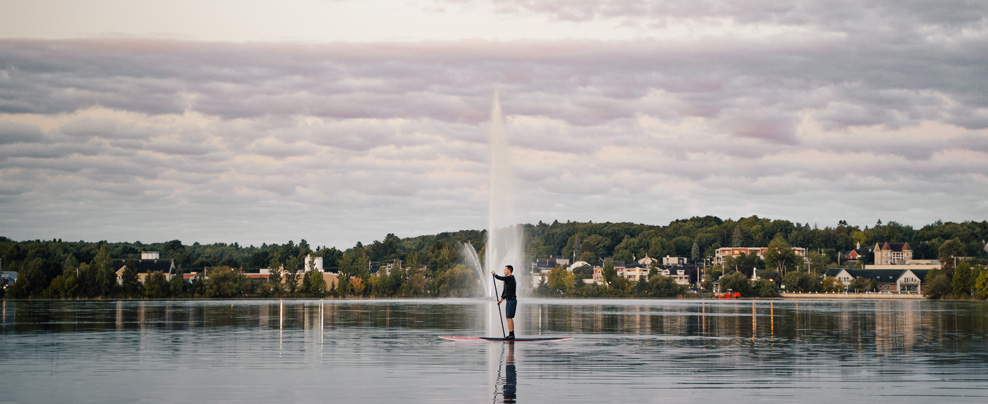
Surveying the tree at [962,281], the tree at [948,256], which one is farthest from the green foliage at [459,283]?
the tree at [948,256]

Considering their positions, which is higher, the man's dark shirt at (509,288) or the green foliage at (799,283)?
the man's dark shirt at (509,288)

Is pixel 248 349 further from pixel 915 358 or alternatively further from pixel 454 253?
pixel 454 253

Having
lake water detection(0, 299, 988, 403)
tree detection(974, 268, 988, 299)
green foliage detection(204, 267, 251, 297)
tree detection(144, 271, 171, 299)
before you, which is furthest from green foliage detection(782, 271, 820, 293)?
lake water detection(0, 299, 988, 403)

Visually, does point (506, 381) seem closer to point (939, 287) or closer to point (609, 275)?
point (939, 287)

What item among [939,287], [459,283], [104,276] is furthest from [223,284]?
[939,287]

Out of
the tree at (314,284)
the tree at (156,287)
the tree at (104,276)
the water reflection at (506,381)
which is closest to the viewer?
the water reflection at (506,381)

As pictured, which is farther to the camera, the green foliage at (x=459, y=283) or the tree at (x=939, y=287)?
the tree at (x=939, y=287)

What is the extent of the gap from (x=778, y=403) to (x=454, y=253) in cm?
17002

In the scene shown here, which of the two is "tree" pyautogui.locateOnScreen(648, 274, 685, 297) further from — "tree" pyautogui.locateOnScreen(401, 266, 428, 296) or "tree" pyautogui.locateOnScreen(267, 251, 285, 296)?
"tree" pyautogui.locateOnScreen(267, 251, 285, 296)

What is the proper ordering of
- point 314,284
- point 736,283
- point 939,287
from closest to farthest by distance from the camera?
point 939,287
point 314,284
point 736,283

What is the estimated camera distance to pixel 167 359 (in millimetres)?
24062

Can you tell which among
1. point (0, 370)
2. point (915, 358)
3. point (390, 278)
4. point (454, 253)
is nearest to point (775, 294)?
point (454, 253)

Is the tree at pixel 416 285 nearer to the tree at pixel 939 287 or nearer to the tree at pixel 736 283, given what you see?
the tree at pixel 736 283

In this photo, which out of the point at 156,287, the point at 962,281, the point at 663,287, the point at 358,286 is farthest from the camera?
the point at 663,287
